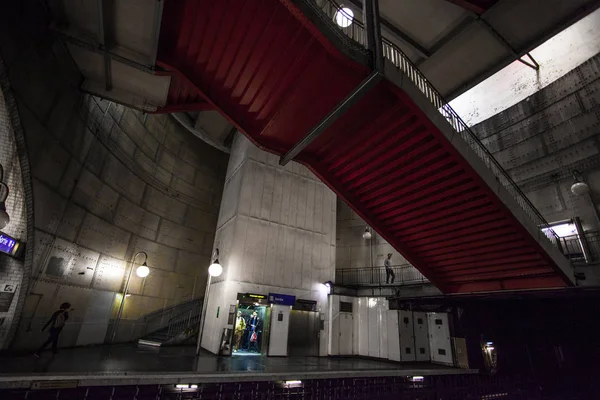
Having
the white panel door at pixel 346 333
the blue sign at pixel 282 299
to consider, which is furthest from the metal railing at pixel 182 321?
the white panel door at pixel 346 333

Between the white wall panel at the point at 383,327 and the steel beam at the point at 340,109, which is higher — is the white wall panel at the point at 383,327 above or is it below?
below

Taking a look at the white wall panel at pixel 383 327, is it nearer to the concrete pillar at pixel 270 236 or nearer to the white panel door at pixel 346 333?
the white panel door at pixel 346 333

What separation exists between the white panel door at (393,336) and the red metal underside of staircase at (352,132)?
13.7 ft

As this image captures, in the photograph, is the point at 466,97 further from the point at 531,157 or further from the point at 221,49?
the point at 221,49

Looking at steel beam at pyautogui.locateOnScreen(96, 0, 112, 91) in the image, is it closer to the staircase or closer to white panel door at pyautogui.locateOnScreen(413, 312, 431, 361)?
the staircase

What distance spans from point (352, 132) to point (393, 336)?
10703 millimetres

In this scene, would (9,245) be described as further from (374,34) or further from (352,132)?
(374,34)

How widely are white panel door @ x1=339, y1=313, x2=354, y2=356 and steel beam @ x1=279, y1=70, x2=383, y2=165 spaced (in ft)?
34.1

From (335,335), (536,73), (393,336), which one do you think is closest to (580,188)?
(536,73)

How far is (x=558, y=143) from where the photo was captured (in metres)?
13.3

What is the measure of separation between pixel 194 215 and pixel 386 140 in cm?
1518

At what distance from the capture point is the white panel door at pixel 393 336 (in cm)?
1379

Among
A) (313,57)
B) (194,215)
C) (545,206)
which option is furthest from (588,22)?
(194,215)

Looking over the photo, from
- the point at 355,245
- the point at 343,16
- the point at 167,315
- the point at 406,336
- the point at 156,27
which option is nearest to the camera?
the point at 156,27
